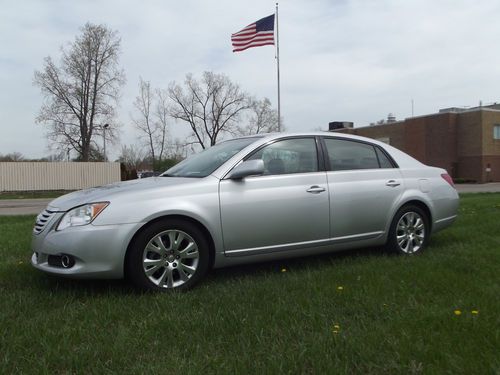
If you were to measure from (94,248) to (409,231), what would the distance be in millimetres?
3566

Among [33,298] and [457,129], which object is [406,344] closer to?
[33,298]

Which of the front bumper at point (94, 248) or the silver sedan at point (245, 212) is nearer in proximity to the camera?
the front bumper at point (94, 248)

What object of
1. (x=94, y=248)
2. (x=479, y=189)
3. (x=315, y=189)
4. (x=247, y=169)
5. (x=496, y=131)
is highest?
(x=496, y=131)

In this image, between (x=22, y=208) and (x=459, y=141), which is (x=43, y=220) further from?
(x=459, y=141)

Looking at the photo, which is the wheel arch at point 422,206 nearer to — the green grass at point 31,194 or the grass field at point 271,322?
→ the grass field at point 271,322

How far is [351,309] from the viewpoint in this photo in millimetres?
3504

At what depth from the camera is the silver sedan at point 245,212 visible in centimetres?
393

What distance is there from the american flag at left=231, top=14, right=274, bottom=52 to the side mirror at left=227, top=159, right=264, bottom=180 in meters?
17.2

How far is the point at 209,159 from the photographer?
5.00m

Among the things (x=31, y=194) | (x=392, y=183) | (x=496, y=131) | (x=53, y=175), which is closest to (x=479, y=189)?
(x=496, y=131)

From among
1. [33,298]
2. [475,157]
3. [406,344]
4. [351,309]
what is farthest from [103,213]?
[475,157]

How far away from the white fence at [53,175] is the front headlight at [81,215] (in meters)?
29.0

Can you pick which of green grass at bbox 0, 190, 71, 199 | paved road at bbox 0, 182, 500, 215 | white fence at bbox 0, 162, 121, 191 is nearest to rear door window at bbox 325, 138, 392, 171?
paved road at bbox 0, 182, 500, 215

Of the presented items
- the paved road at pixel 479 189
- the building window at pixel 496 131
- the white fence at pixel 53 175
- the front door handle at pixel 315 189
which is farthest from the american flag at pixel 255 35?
the building window at pixel 496 131
